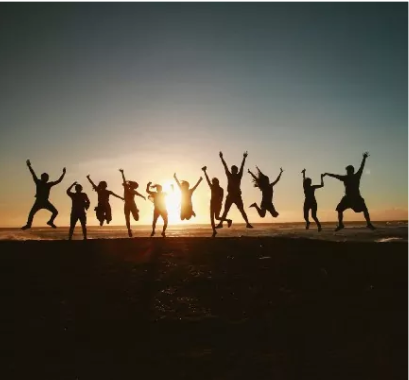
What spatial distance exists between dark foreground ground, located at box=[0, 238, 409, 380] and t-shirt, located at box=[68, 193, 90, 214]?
221 cm

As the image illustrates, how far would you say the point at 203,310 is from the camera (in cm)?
1163

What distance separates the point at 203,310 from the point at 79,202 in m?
7.81

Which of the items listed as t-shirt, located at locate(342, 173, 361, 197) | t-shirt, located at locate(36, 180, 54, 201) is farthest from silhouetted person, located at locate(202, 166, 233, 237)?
t-shirt, located at locate(36, 180, 54, 201)

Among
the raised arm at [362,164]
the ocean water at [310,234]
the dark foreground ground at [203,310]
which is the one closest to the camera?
the dark foreground ground at [203,310]

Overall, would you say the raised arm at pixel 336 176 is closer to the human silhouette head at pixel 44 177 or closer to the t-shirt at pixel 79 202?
the t-shirt at pixel 79 202

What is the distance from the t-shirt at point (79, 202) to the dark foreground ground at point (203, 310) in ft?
7.25

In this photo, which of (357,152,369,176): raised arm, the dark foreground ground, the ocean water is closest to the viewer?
the dark foreground ground

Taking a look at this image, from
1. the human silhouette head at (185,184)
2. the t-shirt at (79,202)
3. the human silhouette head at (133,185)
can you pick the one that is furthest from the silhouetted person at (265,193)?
the t-shirt at (79,202)

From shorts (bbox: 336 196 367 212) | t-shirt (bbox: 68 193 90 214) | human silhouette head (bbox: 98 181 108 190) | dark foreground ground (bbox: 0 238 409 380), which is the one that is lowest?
dark foreground ground (bbox: 0 238 409 380)

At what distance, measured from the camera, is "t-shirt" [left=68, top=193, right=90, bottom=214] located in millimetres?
17078

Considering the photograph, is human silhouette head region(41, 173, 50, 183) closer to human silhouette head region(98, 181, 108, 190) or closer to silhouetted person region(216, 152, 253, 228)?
human silhouette head region(98, 181, 108, 190)

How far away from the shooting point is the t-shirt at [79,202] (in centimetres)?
1708

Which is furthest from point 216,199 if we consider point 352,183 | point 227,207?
point 352,183

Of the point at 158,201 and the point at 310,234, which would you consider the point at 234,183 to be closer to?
the point at 158,201
